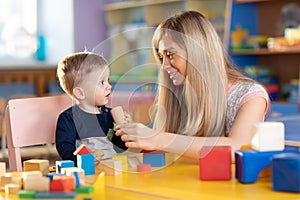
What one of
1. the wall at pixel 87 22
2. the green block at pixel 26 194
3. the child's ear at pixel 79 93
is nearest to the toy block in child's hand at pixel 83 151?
the child's ear at pixel 79 93

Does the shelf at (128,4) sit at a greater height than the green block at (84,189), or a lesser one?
greater

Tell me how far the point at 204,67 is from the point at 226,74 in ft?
0.42

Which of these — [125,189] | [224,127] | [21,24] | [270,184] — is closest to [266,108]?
[224,127]

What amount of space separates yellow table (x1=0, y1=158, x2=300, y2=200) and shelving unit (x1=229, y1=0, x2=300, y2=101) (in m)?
3.10

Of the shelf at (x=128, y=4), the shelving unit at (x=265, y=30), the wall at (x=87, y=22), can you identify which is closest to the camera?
the shelving unit at (x=265, y=30)

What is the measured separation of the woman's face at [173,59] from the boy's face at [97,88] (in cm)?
16

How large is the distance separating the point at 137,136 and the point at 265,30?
134 inches

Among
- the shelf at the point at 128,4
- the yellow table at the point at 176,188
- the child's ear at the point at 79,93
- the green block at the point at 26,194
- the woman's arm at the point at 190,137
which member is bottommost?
the yellow table at the point at 176,188

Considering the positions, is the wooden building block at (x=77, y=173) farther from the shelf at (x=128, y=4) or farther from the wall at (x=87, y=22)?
the wall at (x=87, y=22)

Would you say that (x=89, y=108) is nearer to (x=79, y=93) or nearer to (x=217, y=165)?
(x=79, y=93)

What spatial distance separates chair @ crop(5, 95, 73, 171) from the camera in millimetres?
1715

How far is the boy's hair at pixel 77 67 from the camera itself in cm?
159

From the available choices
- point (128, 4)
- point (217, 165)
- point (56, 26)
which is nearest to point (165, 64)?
point (217, 165)

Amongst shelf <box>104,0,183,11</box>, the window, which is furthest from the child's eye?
the window
